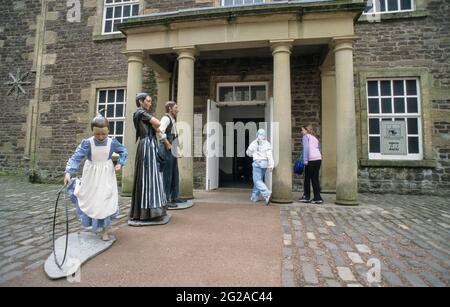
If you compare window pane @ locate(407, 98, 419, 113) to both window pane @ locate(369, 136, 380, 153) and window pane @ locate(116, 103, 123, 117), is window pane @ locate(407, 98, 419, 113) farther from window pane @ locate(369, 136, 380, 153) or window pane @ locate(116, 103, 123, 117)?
window pane @ locate(116, 103, 123, 117)

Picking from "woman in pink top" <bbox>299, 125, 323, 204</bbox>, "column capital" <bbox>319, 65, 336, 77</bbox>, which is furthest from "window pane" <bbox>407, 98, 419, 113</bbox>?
"woman in pink top" <bbox>299, 125, 323, 204</bbox>

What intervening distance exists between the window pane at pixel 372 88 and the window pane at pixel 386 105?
0.95ft

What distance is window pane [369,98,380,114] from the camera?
24.6ft

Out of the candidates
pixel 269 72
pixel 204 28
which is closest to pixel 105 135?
pixel 204 28

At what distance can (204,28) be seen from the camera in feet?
19.5

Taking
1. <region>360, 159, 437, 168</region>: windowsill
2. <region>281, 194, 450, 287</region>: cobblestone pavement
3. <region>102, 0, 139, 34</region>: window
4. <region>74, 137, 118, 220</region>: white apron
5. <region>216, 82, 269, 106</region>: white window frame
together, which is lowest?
<region>281, 194, 450, 287</region>: cobblestone pavement

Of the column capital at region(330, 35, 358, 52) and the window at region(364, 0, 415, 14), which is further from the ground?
the window at region(364, 0, 415, 14)

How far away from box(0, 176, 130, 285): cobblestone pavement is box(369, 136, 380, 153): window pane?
6560mm

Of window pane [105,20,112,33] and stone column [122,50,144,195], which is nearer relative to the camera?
stone column [122,50,144,195]

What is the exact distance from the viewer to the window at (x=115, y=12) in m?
9.12

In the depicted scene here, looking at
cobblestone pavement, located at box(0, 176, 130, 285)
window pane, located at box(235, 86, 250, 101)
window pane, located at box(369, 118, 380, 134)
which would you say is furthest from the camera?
window pane, located at box(235, 86, 250, 101)

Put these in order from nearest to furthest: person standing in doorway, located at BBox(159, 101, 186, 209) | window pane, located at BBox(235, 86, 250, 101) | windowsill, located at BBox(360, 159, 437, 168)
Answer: person standing in doorway, located at BBox(159, 101, 186, 209), windowsill, located at BBox(360, 159, 437, 168), window pane, located at BBox(235, 86, 250, 101)
